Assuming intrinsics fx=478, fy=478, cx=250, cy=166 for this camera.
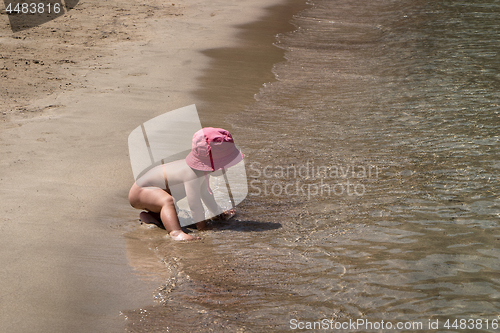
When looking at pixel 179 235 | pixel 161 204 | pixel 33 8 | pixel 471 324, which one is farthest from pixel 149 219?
pixel 33 8

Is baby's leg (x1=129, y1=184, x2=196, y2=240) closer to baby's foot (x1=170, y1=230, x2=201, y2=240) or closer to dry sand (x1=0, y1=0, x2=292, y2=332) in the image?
baby's foot (x1=170, y1=230, x2=201, y2=240)

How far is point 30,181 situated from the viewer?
150 inches

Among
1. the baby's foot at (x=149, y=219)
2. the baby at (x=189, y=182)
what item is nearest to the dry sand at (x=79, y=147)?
the baby's foot at (x=149, y=219)

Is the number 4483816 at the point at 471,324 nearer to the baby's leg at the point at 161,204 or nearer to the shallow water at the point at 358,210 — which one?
the shallow water at the point at 358,210

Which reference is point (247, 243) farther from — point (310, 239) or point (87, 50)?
point (87, 50)

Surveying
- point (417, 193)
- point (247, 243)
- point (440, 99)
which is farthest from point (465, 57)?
point (247, 243)

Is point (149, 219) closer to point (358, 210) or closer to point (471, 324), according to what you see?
→ point (358, 210)

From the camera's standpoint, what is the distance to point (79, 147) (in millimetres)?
4512

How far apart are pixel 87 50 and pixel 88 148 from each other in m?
3.38

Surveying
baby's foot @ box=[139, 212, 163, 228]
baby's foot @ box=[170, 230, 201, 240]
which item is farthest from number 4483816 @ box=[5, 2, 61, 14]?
baby's foot @ box=[170, 230, 201, 240]

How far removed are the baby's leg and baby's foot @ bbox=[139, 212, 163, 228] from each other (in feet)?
0.21

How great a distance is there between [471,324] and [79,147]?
140 inches

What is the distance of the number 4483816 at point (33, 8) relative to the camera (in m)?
8.97

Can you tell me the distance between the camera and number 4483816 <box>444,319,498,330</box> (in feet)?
8.07
